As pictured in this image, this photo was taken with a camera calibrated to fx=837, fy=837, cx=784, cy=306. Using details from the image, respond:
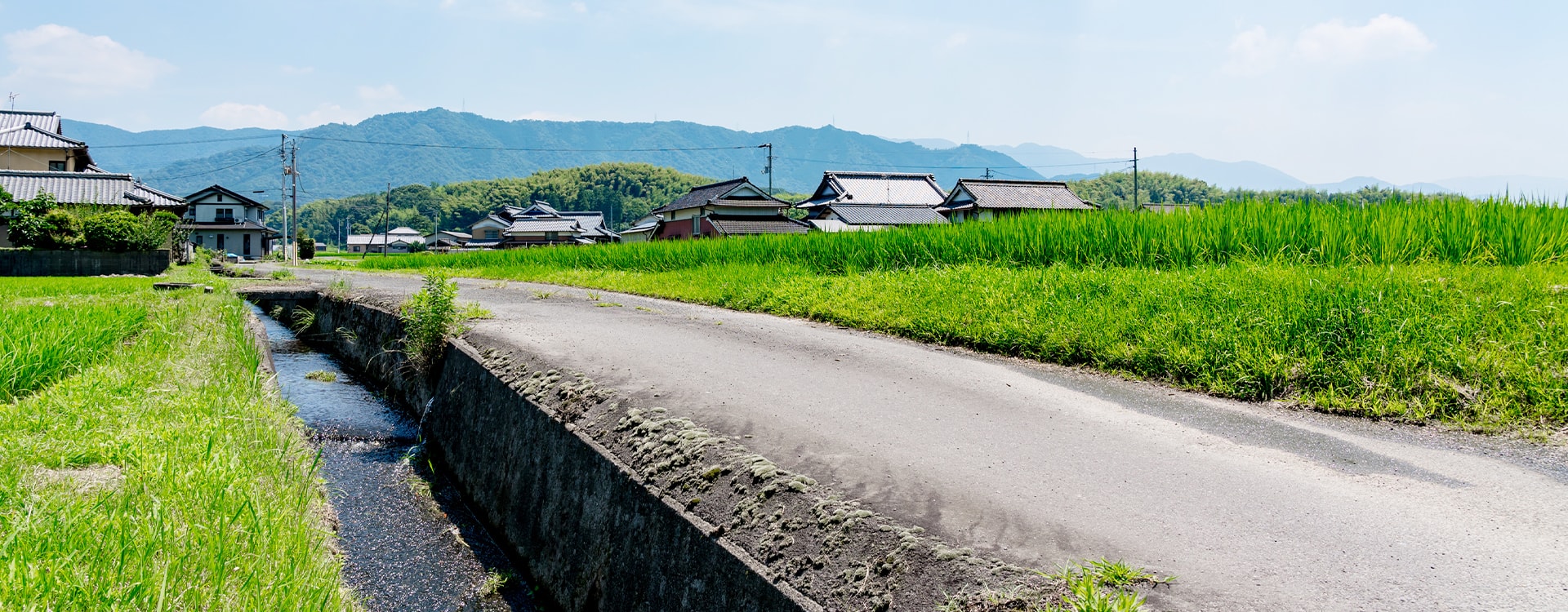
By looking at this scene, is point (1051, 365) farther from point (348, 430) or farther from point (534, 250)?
point (534, 250)

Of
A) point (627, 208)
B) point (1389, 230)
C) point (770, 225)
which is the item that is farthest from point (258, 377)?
point (627, 208)

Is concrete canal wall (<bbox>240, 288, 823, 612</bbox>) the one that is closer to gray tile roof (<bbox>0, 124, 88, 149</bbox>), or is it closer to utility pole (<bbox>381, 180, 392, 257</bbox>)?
gray tile roof (<bbox>0, 124, 88, 149</bbox>)

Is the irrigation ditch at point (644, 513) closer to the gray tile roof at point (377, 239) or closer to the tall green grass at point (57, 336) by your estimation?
the tall green grass at point (57, 336)

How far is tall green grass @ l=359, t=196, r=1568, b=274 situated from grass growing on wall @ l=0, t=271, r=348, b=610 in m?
8.17

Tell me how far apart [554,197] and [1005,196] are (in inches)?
3526

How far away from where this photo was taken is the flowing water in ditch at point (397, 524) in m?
4.90

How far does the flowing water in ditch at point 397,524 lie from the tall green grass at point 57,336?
1757mm

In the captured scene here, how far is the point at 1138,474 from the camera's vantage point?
3678mm

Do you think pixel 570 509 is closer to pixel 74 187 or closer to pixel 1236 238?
pixel 1236 238

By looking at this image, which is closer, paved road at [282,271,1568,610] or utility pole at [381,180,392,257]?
paved road at [282,271,1568,610]

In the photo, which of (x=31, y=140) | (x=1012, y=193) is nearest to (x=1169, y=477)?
(x=1012, y=193)

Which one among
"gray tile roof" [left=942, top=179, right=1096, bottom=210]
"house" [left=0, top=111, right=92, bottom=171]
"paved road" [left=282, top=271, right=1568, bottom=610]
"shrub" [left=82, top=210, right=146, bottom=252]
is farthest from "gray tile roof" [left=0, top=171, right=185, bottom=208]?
"paved road" [left=282, top=271, right=1568, bottom=610]

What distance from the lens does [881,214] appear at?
45.8 metres

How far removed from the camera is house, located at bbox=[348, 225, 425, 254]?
101 meters
